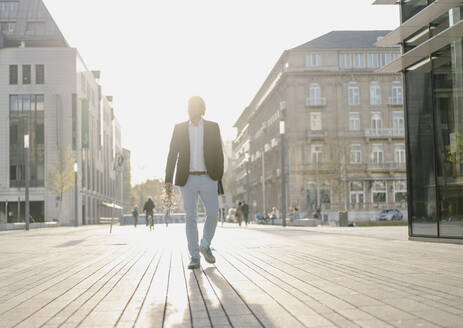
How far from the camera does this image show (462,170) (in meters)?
11.8

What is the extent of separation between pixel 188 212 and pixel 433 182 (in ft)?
23.6

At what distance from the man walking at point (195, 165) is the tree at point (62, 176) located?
→ 46.2 m

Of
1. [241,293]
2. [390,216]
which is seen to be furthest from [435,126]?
[390,216]

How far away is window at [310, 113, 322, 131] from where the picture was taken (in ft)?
193

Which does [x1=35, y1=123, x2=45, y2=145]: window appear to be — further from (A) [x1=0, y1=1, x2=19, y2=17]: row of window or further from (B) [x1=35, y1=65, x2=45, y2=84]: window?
(A) [x1=0, y1=1, x2=19, y2=17]: row of window

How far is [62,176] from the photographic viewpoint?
172 ft

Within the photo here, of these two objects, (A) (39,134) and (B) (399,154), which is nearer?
(A) (39,134)

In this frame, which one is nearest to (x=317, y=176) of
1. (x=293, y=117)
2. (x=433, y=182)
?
(x=293, y=117)

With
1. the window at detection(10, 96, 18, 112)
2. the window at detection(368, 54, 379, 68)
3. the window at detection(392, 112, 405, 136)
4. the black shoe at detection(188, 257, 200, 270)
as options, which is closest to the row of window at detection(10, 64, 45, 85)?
the window at detection(10, 96, 18, 112)

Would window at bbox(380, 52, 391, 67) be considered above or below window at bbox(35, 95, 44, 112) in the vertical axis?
above

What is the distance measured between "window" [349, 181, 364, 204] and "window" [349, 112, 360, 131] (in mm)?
5455

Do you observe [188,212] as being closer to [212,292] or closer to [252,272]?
[252,272]

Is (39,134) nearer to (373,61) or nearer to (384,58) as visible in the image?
(373,61)

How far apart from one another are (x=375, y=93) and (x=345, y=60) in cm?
458
